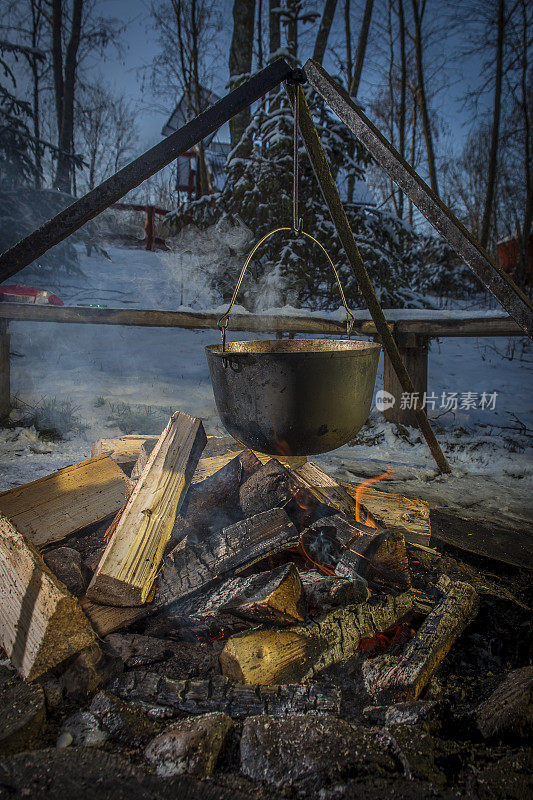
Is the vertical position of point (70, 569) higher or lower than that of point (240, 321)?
lower

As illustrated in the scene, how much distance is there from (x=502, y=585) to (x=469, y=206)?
1915cm

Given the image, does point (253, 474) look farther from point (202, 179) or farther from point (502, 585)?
point (202, 179)

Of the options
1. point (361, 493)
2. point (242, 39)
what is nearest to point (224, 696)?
point (361, 493)

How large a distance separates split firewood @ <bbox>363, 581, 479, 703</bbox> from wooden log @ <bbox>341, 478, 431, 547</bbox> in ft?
1.97

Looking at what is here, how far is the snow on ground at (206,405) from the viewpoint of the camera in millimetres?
3592

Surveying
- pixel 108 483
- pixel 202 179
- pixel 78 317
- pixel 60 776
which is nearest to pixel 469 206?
pixel 202 179

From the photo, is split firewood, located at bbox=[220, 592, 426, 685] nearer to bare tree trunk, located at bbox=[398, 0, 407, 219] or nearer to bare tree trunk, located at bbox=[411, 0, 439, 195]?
bare tree trunk, located at bbox=[411, 0, 439, 195]

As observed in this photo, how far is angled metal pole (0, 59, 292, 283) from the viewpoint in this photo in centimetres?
179

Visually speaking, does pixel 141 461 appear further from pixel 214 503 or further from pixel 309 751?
pixel 309 751

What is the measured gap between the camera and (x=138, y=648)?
1.58m

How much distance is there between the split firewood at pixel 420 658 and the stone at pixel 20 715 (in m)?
1.08

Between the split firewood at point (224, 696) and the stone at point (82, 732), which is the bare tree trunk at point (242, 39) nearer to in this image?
the split firewood at point (224, 696)

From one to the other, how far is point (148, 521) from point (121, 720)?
81 centimetres

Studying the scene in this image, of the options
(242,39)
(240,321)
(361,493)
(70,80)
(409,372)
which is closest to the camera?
(361,493)
